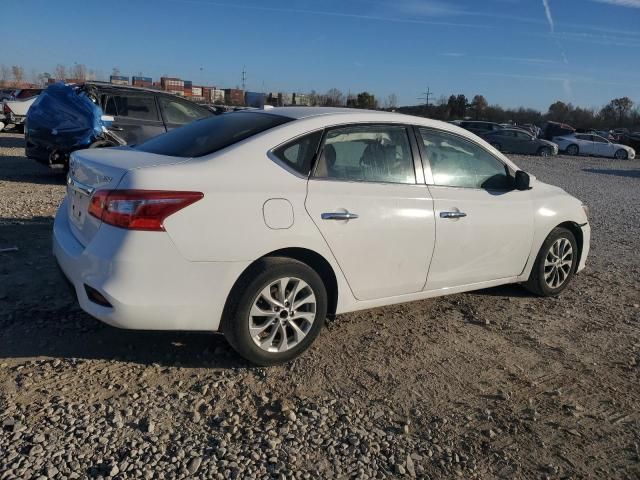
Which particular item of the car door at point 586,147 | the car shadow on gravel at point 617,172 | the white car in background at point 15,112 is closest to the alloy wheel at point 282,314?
the white car in background at point 15,112

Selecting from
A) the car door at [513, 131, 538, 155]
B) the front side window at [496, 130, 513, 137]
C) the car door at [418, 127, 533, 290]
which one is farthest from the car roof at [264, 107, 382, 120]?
the car door at [513, 131, 538, 155]

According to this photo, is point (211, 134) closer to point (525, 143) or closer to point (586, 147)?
point (525, 143)

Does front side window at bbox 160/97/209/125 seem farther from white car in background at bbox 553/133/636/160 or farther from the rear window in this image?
white car in background at bbox 553/133/636/160

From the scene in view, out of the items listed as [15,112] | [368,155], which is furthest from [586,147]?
[368,155]

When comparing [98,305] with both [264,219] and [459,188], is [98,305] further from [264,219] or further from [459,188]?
[459,188]

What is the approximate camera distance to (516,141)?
104 feet

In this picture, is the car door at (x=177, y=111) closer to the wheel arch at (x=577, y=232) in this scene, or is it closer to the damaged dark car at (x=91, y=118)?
the damaged dark car at (x=91, y=118)

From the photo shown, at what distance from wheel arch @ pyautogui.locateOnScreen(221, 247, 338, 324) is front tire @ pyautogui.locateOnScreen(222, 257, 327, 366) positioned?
0.04 ft

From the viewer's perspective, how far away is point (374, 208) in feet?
12.7

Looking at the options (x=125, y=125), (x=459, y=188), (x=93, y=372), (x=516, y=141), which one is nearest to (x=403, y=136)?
(x=459, y=188)

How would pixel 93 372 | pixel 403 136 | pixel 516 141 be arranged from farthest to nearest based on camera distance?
pixel 516 141 < pixel 403 136 < pixel 93 372

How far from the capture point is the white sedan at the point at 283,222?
10.5 feet

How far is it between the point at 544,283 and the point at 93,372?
3.93 meters

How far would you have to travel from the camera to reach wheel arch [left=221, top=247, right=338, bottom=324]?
3395 mm
